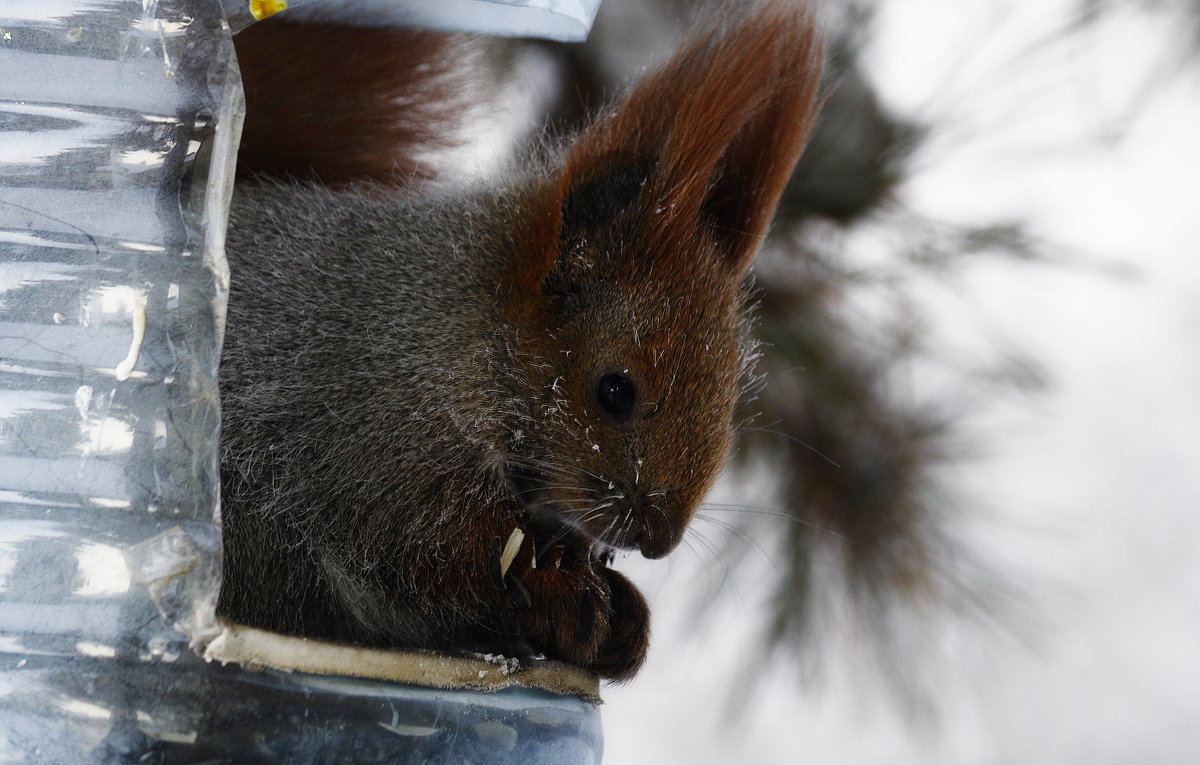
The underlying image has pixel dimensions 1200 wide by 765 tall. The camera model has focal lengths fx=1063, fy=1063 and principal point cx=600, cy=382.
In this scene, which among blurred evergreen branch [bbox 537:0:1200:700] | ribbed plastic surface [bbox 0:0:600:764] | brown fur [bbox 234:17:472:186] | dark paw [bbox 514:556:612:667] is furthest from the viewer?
blurred evergreen branch [bbox 537:0:1200:700]

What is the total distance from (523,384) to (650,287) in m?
0.13

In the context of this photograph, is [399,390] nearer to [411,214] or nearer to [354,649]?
[411,214]

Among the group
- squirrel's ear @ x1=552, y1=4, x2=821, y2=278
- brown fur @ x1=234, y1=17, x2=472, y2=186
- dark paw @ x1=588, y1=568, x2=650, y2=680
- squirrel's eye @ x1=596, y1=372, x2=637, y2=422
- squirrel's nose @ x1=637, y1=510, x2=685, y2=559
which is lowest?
dark paw @ x1=588, y1=568, x2=650, y2=680

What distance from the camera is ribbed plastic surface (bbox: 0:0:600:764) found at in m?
0.53

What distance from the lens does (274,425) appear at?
0.83 metres

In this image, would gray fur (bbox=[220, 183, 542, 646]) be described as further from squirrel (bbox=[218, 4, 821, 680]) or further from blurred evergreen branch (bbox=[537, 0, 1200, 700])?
blurred evergreen branch (bbox=[537, 0, 1200, 700])

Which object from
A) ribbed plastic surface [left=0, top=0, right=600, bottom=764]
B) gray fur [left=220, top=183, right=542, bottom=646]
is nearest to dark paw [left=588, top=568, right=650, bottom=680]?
gray fur [left=220, top=183, right=542, bottom=646]

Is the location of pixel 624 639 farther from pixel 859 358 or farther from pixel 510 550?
pixel 859 358

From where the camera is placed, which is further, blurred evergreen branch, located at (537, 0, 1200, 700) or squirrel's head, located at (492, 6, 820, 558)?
blurred evergreen branch, located at (537, 0, 1200, 700)

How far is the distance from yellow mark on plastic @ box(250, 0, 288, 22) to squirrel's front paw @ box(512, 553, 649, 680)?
42 centimetres

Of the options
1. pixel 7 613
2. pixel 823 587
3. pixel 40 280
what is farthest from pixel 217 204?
pixel 823 587

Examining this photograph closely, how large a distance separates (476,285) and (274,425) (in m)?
0.20

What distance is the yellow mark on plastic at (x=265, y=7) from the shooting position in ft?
1.96

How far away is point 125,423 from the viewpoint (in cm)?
56
